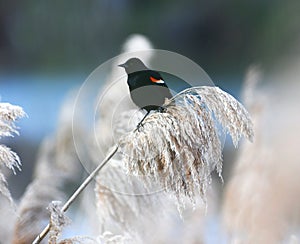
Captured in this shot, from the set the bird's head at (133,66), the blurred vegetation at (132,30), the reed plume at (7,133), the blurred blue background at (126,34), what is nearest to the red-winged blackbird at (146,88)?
the bird's head at (133,66)

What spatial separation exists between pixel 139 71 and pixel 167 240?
566 millimetres

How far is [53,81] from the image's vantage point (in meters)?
3.30

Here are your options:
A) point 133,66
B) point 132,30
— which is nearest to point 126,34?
point 132,30

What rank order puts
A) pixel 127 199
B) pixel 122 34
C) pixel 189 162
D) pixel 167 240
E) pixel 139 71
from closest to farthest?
1. pixel 189 162
2. pixel 139 71
3. pixel 127 199
4. pixel 167 240
5. pixel 122 34

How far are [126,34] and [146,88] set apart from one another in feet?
8.42

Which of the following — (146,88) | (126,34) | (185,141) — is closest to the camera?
(185,141)

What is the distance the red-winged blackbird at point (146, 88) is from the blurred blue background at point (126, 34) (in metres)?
2.20

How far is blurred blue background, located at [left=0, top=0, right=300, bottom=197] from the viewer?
3322 millimetres

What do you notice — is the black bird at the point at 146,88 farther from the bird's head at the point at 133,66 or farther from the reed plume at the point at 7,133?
the reed plume at the point at 7,133

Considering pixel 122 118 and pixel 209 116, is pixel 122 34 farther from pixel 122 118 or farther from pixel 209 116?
pixel 209 116

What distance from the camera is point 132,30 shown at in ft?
11.3

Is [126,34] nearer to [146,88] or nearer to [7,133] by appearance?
[146,88]

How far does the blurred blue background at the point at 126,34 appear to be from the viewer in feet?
10.9

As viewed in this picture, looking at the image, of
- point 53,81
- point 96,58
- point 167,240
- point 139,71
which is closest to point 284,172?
point 167,240
